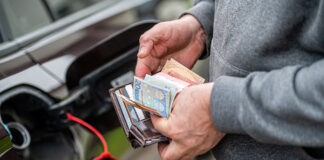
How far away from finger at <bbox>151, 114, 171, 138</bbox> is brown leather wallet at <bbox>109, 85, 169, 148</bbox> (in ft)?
0.11

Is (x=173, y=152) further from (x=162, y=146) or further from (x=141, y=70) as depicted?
(x=141, y=70)

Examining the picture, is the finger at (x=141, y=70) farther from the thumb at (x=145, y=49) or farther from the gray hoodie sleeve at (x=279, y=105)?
the gray hoodie sleeve at (x=279, y=105)

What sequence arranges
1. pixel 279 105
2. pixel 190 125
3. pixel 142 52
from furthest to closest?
pixel 142 52 → pixel 190 125 → pixel 279 105

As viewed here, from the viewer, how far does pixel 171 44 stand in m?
1.06

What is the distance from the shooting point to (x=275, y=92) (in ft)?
1.86

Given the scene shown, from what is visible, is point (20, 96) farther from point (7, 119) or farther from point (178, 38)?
point (178, 38)

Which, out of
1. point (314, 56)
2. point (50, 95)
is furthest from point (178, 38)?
point (50, 95)

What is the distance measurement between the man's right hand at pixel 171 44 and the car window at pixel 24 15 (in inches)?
31.3

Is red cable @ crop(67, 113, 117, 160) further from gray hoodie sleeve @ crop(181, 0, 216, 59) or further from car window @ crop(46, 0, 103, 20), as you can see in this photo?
gray hoodie sleeve @ crop(181, 0, 216, 59)

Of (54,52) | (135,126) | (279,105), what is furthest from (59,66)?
(279,105)

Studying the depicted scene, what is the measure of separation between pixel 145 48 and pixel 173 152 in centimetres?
41

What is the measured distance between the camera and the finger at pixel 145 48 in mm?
947

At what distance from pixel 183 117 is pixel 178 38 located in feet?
1.46

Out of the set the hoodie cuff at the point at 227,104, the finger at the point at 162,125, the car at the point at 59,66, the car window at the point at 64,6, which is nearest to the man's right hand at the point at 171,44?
the finger at the point at 162,125
